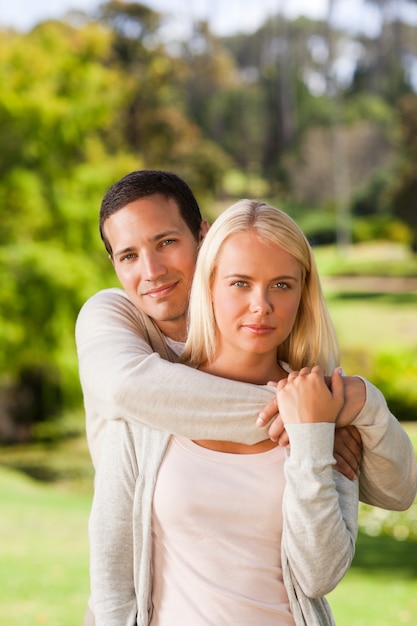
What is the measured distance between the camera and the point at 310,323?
144cm

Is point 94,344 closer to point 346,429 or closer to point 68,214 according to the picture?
point 346,429

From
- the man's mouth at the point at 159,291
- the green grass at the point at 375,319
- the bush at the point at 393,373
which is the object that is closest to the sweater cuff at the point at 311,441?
the man's mouth at the point at 159,291

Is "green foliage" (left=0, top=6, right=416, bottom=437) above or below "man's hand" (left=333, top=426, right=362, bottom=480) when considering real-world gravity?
below

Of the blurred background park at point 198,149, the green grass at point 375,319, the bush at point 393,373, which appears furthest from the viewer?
the green grass at point 375,319

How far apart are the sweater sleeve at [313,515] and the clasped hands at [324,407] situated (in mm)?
22

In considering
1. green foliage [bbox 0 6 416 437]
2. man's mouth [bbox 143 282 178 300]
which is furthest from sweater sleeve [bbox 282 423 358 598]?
green foliage [bbox 0 6 416 437]

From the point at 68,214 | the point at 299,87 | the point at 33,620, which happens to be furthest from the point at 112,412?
the point at 299,87

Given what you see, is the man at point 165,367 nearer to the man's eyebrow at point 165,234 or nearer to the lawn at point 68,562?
the man's eyebrow at point 165,234

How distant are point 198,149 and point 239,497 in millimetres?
17918

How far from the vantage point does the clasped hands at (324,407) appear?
1278 millimetres

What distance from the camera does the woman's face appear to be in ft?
4.40

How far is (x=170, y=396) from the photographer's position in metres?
1.36

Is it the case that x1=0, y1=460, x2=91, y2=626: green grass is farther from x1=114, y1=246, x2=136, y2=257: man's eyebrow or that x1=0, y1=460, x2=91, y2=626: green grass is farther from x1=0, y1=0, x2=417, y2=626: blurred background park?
x1=114, y1=246, x2=136, y2=257: man's eyebrow

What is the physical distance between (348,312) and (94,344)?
55.2ft
